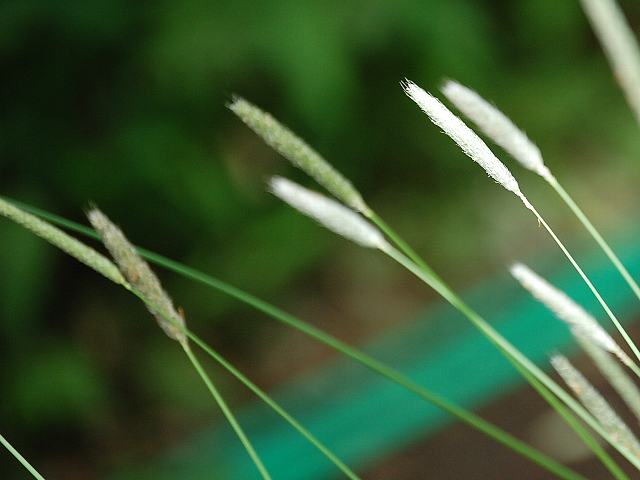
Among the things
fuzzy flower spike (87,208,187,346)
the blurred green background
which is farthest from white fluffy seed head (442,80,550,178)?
the blurred green background

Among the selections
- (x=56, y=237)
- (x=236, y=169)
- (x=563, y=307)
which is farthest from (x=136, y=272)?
(x=236, y=169)

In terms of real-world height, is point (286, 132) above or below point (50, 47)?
below

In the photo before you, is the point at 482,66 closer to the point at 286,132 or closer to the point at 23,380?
the point at 23,380

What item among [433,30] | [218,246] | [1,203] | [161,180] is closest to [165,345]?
[218,246]

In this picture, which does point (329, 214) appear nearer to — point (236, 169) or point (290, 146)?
point (290, 146)

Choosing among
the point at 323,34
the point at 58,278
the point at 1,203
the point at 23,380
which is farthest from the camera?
the point at 58,278

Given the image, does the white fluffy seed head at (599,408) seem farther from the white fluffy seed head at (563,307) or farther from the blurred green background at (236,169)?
the blurred green background at (236,169)

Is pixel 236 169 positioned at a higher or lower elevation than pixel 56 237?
higher

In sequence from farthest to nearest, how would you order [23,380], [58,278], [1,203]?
[58,278] → [23,380] → [1,203]
